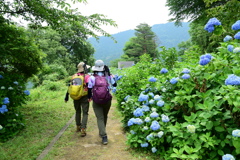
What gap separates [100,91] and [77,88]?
0.80 m

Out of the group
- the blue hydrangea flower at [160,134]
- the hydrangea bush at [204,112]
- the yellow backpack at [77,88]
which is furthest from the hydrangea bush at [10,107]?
the blue hydrangea flower at [160,134]

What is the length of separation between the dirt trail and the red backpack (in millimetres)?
956

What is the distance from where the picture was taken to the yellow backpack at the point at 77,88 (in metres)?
4.28

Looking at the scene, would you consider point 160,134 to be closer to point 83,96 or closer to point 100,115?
point 100,115

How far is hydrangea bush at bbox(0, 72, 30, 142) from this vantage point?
14.3 ft

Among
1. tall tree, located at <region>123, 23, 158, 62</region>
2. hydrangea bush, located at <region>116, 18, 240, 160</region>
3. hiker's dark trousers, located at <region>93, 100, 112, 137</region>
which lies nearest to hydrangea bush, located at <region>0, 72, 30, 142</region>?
hiker's dark trousers, located at <region>93, 100, 112, 137</region>

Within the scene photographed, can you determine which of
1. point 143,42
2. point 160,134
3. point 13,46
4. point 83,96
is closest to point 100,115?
point 83,96

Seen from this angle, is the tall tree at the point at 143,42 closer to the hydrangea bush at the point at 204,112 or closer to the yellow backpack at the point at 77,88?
the yellow backpack at the point at 77,88

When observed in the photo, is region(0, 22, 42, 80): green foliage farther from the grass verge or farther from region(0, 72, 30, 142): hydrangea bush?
the grass verge

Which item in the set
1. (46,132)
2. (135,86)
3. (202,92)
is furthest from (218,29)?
(46,132)

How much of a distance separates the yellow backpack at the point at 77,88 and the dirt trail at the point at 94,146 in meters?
1.02

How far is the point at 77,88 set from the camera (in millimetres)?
4277

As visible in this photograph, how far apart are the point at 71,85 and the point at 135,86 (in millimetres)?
2078

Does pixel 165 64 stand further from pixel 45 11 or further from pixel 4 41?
pixel 4 41
